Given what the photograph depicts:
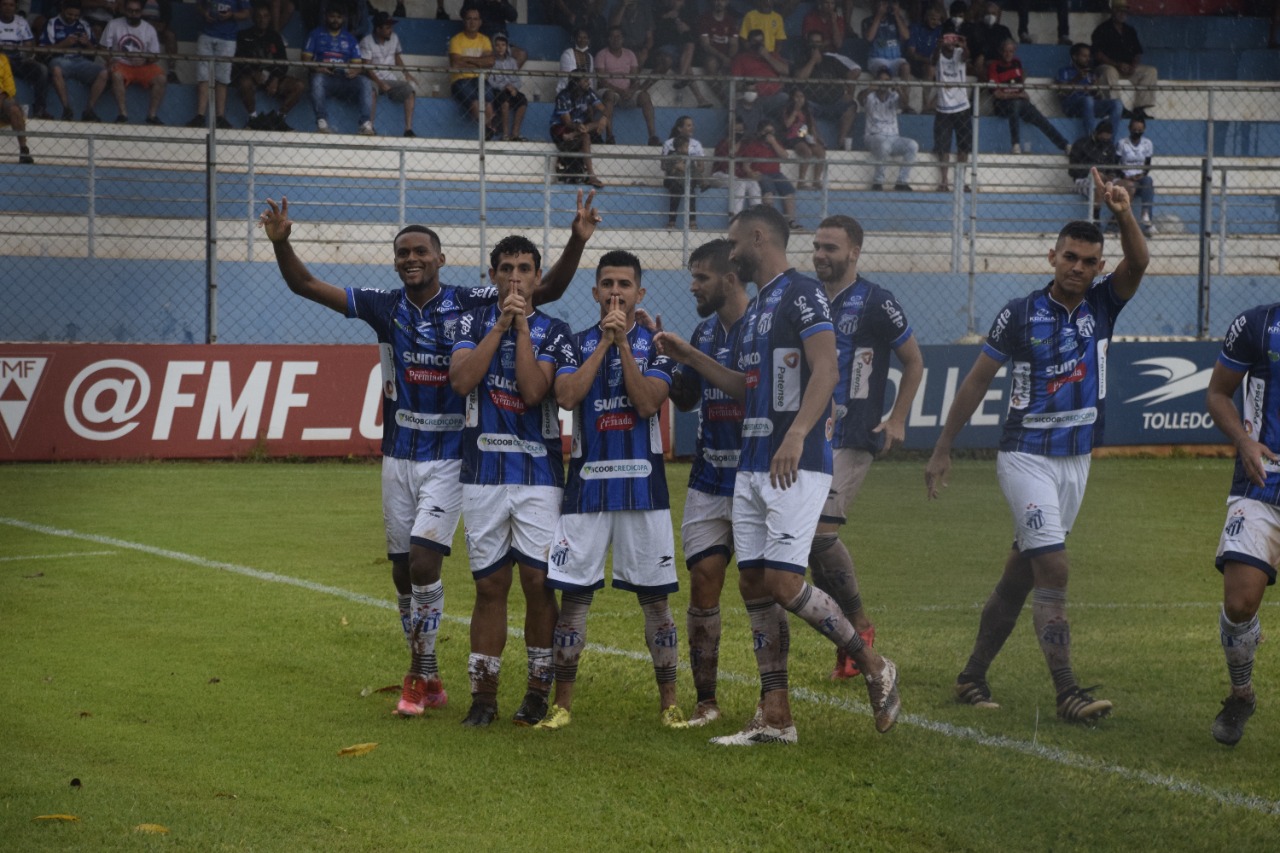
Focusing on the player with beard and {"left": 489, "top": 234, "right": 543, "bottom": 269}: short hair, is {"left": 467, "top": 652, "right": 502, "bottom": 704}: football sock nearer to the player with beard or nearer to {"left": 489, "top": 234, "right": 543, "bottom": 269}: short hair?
the player with beard

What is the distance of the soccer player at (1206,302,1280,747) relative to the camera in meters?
5.37

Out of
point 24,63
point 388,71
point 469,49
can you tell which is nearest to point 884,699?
Result: point 469,49

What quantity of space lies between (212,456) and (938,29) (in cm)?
1214

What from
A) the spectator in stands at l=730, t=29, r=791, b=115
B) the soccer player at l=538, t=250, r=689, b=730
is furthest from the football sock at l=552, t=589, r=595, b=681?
the spectator in stands at l=730, t=29, r=791, b=115

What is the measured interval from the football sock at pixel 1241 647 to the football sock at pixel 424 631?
300 centimetres

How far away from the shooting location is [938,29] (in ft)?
9.53

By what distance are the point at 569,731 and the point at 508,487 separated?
3.09 feet

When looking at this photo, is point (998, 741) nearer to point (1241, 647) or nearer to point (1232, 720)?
point (1232, 720)

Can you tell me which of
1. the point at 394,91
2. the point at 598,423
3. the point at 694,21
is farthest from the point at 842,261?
the point at 394,91

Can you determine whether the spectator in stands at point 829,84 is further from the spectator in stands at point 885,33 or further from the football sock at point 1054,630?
the football sock at point 1054,630

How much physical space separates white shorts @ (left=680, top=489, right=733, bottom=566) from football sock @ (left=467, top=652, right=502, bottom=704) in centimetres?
84

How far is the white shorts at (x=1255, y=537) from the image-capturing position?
211 inches

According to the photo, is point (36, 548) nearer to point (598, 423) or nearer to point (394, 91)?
point (394, 91)

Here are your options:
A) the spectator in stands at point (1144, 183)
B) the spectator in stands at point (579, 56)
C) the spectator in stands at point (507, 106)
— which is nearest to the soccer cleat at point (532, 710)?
the spectator in stands at point (507, 106)
